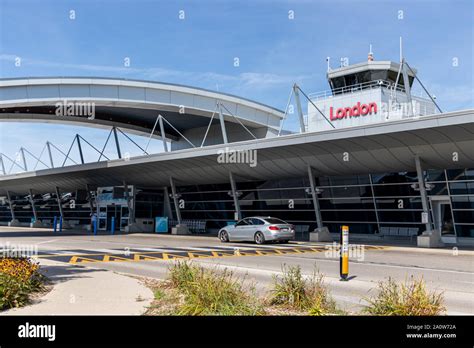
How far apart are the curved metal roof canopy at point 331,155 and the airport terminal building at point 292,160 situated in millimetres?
81

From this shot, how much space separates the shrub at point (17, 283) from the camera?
26.2ft

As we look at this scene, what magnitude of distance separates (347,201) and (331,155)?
17.8ft

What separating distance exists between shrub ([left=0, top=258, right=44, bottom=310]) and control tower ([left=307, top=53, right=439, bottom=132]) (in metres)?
24.0

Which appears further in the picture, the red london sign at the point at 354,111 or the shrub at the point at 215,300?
the red london sign at the point at 354,111

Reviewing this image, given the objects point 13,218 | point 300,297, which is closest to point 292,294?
point 300,297

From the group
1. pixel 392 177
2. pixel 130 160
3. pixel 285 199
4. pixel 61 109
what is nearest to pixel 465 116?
pixel 392 177

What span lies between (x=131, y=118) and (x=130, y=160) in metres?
7.76

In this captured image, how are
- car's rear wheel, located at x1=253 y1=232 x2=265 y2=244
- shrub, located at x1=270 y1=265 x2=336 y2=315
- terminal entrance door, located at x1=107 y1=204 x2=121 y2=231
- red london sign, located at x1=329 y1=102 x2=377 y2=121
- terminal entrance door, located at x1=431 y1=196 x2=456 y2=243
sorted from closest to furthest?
shrub, located at x1=270 y1=265 x2=336 y2=315, car's rear wheel, located at x1=253 y1=232 x2=265 y2=244, terminal entrance door, located at x1=431 y1=196 x2=456 y2=243, red london sign, located at x1=329 y1=102 x2=377 y2=121, terminal entrance door, located at x1=107 y1=204 x2=121 y2=231

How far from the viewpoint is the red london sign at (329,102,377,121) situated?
31.4m

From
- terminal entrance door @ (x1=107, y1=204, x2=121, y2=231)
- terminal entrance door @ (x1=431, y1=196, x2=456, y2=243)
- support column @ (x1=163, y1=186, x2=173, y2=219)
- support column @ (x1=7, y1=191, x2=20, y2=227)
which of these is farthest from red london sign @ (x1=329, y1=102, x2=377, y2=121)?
support column @ (x1=7, y1=191, x2=20, y2=227)

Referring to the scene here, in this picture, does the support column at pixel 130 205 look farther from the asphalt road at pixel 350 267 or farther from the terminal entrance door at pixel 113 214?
the asphalt road at pixel 350 267

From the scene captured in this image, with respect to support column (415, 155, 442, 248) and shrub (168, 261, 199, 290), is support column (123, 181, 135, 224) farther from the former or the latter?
shrub (168, 261, 199, 290)

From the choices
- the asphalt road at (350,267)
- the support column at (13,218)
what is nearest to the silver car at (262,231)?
the asphalt road at (350,267)

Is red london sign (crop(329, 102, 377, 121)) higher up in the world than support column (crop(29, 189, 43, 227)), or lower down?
higher up
